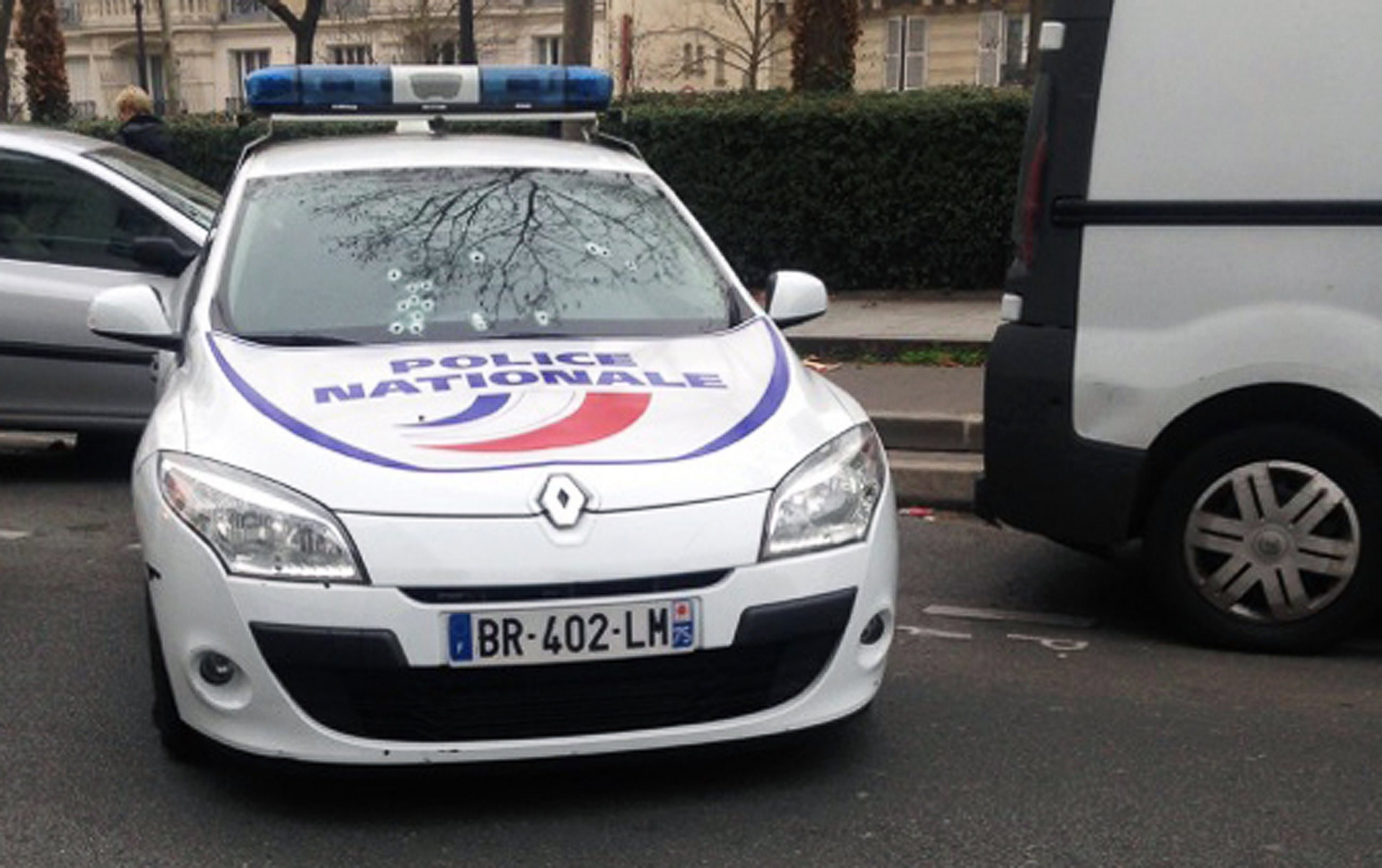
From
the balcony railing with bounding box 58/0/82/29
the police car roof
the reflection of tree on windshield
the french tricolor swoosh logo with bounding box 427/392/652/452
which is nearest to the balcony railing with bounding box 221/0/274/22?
the balcony railing with bounding box 58/0/82/29

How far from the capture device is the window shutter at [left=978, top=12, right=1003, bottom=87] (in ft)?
127

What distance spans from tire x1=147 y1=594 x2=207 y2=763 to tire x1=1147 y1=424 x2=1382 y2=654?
9.40ft

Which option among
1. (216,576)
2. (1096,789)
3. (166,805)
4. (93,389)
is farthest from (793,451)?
(93,389)

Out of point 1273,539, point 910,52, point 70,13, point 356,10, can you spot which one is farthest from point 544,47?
point 1273,539

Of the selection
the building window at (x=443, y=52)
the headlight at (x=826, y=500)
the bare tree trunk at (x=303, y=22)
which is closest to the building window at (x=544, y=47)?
the building window at (x=443, y=52)

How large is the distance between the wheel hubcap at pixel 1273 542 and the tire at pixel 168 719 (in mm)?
2926

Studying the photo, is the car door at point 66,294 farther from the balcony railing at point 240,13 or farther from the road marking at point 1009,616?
the balcony railing at point 240,13

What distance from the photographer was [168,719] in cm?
412

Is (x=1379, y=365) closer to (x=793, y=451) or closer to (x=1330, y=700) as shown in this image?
(x=1330, y=700)

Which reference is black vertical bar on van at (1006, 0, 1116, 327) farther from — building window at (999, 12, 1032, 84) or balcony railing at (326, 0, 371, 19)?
balcony railing at (326, 0, 371, 19)

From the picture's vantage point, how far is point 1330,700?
4719 millimetres

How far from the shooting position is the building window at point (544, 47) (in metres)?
47.3

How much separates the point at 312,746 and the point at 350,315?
1.37 metres

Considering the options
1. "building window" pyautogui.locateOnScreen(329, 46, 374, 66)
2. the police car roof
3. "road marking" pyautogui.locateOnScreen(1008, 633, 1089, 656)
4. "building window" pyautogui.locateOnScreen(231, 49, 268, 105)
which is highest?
the police car roof
